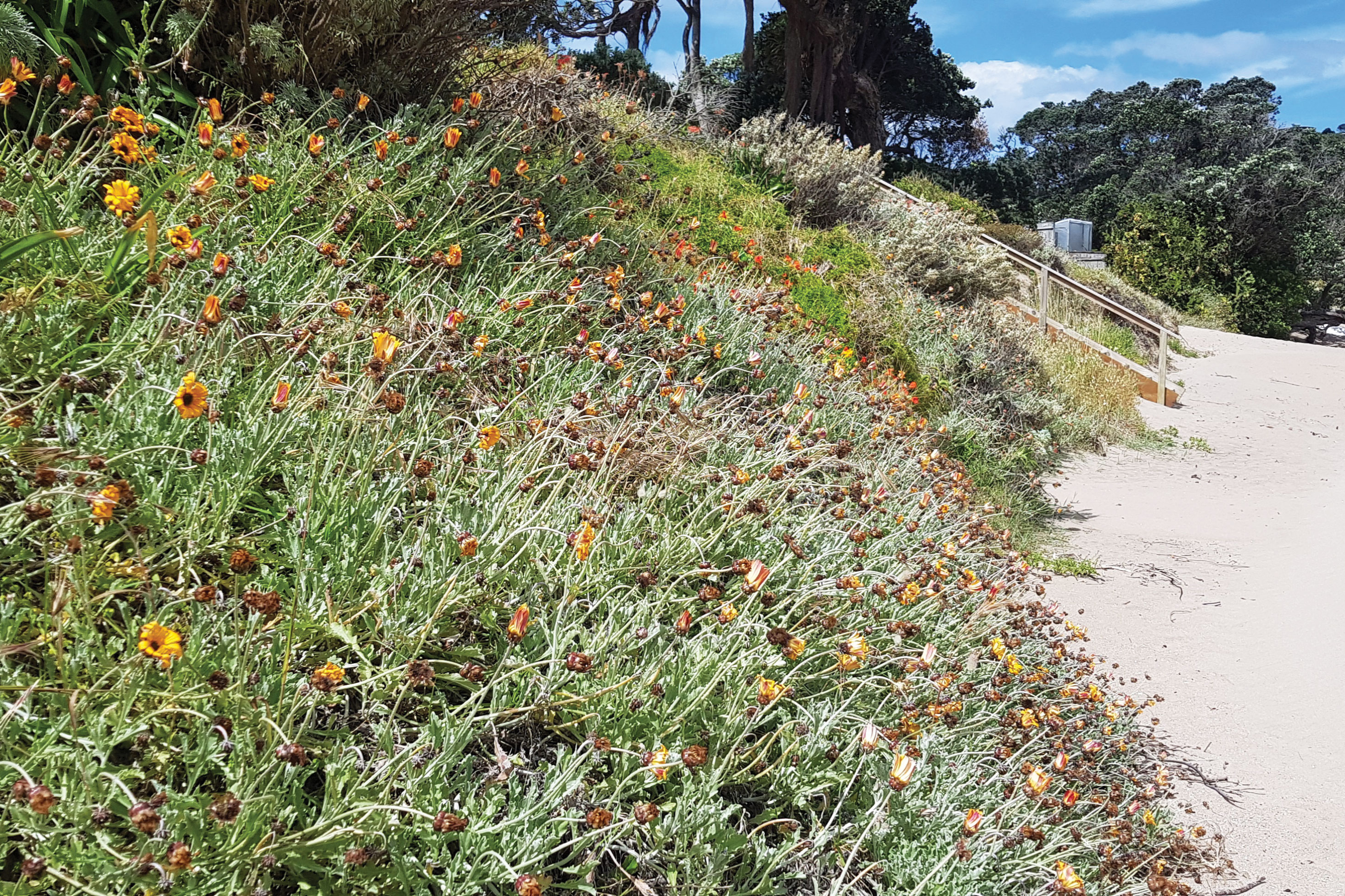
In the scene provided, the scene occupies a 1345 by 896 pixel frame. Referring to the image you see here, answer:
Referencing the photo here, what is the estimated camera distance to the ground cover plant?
151cm

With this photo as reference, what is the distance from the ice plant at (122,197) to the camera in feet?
7.16

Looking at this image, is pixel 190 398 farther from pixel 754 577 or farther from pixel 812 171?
pixel 812 171

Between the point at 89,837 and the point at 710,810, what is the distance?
3.87 ft

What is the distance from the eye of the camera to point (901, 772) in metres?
1.84

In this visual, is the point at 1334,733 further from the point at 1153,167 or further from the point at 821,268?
the point at 1153,167

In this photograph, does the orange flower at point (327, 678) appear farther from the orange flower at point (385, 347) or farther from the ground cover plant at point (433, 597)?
the orange flower at point (385, 347)

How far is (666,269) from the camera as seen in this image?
552 centimetres

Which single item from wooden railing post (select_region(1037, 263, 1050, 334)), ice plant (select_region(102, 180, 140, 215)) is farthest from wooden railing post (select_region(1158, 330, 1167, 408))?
ice plant (select_region(102, 180, 140, 215))

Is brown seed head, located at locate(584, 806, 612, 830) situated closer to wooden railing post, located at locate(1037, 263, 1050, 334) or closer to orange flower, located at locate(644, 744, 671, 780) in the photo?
orange flower, located at locate(644, 744, 671, 780)

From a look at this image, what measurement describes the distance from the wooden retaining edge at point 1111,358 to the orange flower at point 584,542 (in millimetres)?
11789

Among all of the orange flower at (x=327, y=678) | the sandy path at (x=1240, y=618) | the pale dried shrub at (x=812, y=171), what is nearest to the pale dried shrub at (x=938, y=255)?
the pale dried shrub at (x=812, y=171)

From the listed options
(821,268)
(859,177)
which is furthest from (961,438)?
(859,177)

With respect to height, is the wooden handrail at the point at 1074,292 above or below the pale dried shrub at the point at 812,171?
below

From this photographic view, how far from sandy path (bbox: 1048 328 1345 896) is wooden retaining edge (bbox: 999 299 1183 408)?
79.8 inches
